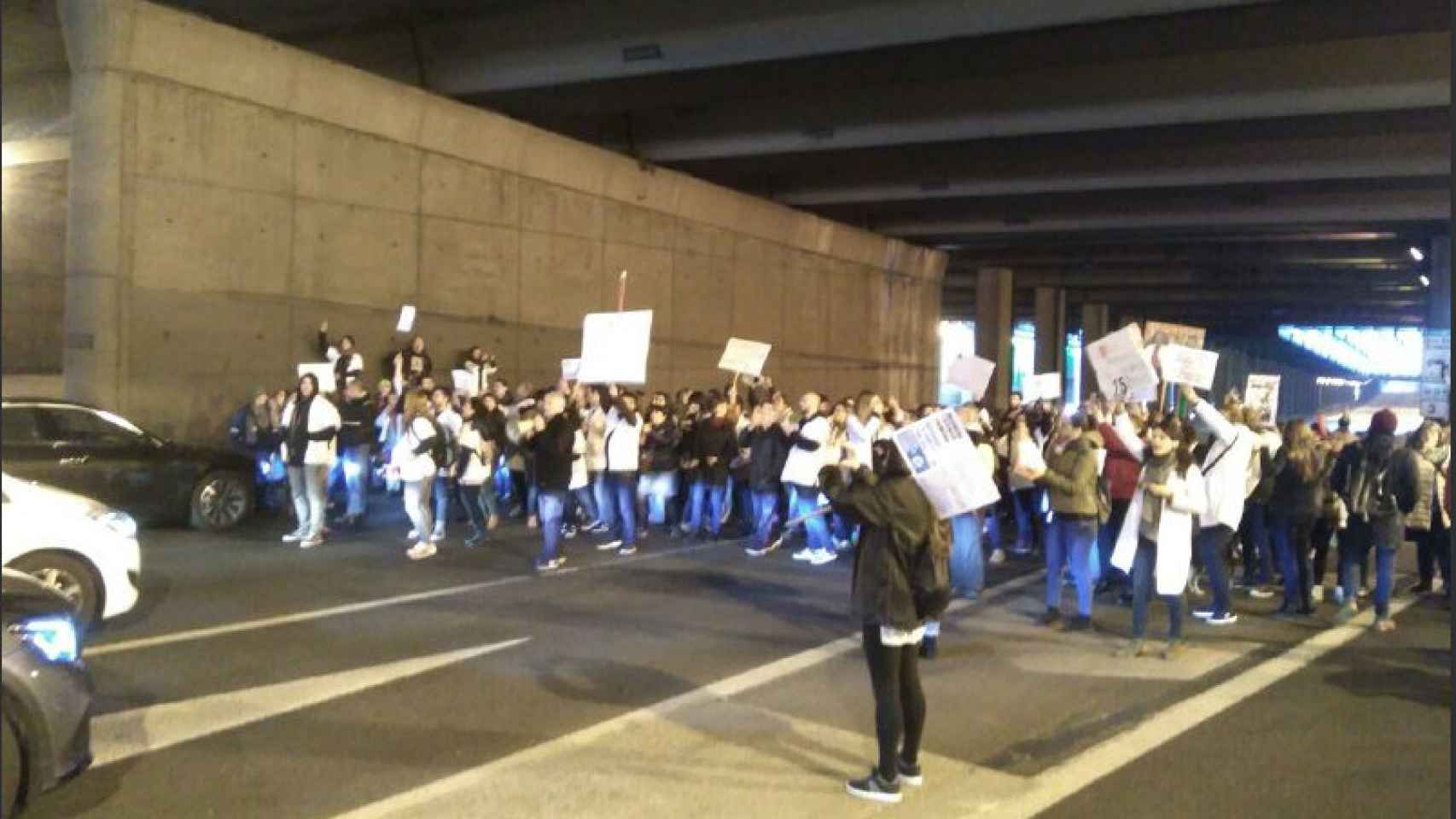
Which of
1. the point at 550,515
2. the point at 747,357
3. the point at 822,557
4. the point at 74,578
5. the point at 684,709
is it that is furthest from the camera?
the point at 747,357

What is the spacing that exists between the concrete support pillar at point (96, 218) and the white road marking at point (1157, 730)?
13.2 metres

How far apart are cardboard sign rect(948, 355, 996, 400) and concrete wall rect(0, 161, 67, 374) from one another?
1716cm

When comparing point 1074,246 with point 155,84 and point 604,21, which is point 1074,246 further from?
point 155,84

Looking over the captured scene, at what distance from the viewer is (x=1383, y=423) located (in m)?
9.95

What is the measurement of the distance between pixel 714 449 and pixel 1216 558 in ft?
21.0

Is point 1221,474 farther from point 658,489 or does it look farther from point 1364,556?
point 658,489

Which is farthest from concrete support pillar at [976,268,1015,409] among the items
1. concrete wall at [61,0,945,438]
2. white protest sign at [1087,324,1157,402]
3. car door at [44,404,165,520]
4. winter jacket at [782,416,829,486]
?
car door at [44,404,165,520]

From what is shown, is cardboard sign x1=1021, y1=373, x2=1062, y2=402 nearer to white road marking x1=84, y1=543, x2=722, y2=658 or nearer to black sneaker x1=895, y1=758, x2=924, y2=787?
white road marking x1=84, y1=543, x2=722, y2=658

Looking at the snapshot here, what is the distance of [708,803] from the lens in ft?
17.8

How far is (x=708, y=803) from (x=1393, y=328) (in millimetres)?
64513

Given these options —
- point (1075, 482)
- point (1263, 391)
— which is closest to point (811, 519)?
point (1075, 482)

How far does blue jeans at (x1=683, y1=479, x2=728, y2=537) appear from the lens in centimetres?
1459

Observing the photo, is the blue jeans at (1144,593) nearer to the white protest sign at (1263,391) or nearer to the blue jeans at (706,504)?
the white protest sign at (1263,391)

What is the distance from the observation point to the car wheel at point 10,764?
4.40 meters
